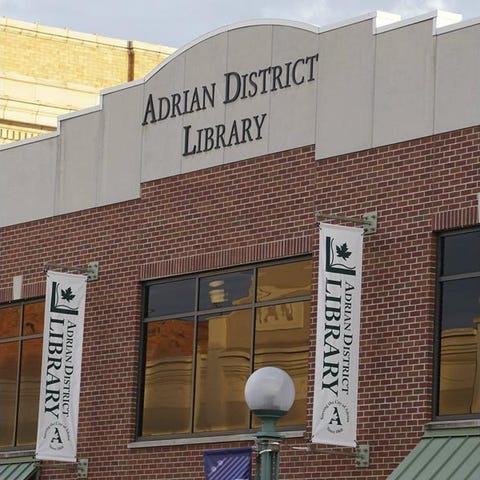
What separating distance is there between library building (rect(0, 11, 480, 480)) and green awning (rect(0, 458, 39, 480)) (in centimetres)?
7

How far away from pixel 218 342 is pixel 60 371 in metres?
2.59

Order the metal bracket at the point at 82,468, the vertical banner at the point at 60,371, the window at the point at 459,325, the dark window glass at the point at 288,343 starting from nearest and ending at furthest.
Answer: the window at the point at 459,325, the dark window glass at the point at 288,343, the vertical banner at the point at 60,371, the metal bracket at the point at 82,468

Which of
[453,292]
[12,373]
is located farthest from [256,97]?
[12,373]

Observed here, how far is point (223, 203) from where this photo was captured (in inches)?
929

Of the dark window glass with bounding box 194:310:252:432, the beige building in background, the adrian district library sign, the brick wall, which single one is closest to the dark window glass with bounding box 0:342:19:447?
the brick wall

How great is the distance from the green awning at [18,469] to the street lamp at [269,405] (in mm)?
12382

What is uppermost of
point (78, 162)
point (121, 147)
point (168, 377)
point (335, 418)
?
point (121, 147)

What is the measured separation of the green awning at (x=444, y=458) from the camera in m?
18.8

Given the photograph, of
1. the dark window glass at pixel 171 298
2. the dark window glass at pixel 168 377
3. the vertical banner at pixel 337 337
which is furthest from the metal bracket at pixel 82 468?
the vertical banner at pixel 337 337

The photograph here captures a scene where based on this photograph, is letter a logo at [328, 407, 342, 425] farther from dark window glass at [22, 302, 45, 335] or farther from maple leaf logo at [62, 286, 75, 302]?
dark window glass at [22, 302, 45, 335]

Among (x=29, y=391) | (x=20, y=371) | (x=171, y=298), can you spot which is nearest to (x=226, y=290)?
(x=171, y=298)

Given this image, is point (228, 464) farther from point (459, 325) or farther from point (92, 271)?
point (92, 271)

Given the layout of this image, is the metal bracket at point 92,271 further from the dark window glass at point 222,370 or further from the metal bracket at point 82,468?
the metal bracket at point 82,468

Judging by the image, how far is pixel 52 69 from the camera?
37125 millimetres
